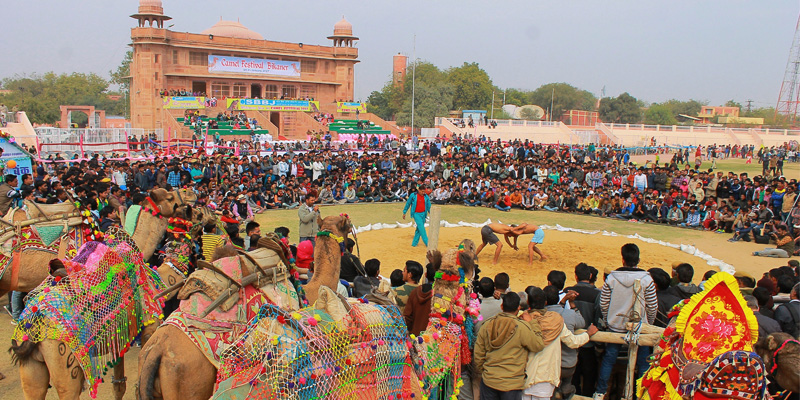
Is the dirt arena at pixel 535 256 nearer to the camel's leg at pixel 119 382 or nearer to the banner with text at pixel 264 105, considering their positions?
the camel's leg at pixel 119 382

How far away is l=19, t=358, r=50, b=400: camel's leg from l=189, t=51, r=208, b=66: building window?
147 ft

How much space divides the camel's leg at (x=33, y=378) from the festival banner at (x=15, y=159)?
12.4 m

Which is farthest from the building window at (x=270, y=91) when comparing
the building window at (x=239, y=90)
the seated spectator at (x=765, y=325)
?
the seated spectator at (x=765, y=325)

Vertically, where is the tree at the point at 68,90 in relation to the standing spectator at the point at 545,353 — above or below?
above

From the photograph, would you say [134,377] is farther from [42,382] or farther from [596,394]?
[596,394]

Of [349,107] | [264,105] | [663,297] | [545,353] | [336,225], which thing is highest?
[349,107]

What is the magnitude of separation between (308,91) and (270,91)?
3.49 metres

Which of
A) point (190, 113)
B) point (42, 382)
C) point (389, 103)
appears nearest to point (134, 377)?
point (42, 382)

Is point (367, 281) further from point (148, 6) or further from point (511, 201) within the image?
point (148, 6)

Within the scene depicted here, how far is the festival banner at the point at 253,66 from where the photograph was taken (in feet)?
155

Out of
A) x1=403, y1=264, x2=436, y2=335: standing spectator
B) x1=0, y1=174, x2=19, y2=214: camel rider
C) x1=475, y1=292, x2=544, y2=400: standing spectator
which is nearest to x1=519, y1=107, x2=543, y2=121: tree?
x1=0, y1=174, x2=19, y2=214: camel rider

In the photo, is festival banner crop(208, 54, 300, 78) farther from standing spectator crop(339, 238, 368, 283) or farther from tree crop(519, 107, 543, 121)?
standing spectator crop(339, 238, 368, 283)

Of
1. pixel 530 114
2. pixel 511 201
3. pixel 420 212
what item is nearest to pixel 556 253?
pixel 420 212

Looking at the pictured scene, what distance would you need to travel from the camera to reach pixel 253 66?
160 ft
